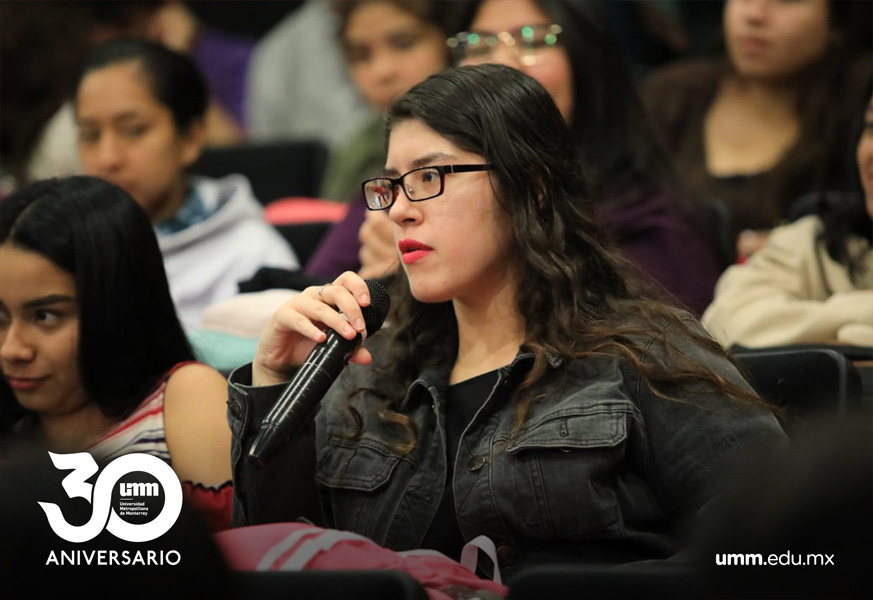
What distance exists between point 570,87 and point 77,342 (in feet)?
4.35

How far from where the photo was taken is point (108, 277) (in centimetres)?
219

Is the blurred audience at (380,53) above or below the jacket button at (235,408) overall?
above

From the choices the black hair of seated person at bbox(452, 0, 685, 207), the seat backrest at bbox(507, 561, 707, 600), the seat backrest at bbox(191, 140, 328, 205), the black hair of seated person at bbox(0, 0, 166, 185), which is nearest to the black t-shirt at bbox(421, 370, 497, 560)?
the seat backrest at bbox(507, 561, 707, 600)

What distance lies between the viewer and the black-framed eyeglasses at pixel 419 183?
199 centimetres

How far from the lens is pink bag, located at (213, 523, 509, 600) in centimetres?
159

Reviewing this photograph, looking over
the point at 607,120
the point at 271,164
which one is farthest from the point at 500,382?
the point at 271,164

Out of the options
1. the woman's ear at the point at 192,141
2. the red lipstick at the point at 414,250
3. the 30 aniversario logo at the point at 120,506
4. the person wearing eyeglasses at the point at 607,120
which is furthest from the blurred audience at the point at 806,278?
the woman's ear at the point at 192,141

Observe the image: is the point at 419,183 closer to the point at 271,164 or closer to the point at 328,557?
the point at 328,557

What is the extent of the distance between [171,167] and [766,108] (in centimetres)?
159

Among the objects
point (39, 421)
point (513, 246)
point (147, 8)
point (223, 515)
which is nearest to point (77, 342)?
point (39, 421)

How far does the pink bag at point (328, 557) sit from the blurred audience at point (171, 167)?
5.23 ft

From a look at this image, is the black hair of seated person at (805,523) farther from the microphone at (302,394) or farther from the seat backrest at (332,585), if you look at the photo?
the microphone at (302,394)

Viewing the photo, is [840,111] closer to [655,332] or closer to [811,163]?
[811,163]

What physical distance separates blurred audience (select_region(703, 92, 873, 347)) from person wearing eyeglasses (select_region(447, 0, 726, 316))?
12 centimetres
